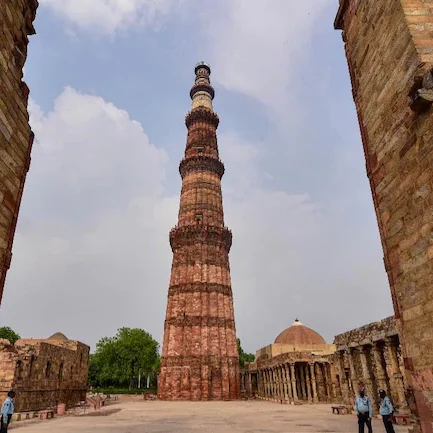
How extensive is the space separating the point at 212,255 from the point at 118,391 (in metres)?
24.3

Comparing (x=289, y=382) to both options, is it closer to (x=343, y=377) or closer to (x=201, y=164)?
(x=343, y=377)

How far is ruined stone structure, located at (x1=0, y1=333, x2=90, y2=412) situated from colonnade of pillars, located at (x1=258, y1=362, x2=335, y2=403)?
538 inches

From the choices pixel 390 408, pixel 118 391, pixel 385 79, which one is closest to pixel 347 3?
pixel 385 79

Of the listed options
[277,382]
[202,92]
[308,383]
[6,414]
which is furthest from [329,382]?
[202,92]

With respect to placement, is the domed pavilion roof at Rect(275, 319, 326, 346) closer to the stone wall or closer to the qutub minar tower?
the qutub minar tower

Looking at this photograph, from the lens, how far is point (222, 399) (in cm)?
2598

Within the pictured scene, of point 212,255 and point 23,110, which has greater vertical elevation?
point 212,255

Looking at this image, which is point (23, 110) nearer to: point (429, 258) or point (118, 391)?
point (429, 258)

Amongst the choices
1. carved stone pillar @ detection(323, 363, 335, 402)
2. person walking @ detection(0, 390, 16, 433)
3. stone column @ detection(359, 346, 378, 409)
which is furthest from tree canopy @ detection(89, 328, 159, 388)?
person walking @ detection(0, 390, 16, 433)

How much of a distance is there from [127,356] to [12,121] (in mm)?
46915

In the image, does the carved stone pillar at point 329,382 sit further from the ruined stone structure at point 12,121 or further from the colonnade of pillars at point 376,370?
the ruined stone structure at point 12,121

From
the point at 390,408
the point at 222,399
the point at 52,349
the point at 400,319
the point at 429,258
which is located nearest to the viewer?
the point at 429,258

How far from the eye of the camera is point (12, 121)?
17.8 ft

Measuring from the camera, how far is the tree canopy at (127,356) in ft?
155
